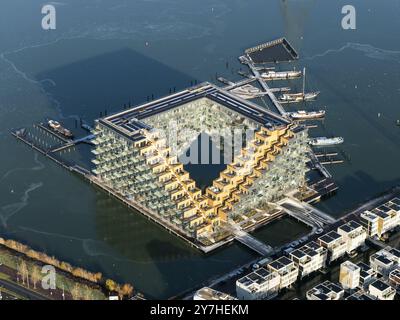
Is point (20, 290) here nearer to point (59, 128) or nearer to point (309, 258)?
point (309, 258)

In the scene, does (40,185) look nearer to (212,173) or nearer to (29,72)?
(212,173)

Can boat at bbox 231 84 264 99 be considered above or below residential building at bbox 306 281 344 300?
above

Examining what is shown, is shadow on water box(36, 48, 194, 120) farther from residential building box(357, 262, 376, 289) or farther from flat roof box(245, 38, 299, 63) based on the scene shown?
residential building box(357, 262, 376, 289)

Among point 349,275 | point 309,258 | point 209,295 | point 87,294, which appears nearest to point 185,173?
point 309,258

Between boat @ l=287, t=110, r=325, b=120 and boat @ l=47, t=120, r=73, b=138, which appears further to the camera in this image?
boat @ l=287, t=110, r=325, b=120

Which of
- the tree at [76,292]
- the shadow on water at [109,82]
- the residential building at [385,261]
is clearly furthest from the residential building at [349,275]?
the shadow on water at [109,82]

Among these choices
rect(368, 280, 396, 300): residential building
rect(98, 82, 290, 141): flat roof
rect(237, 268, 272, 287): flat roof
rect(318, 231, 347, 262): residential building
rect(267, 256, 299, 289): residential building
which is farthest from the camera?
rect(98, 82, 290, 141): flat roof

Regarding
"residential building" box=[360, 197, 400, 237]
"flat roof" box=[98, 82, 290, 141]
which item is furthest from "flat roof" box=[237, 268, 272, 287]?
"flat roof" box=[98, 82, 290, 141]
